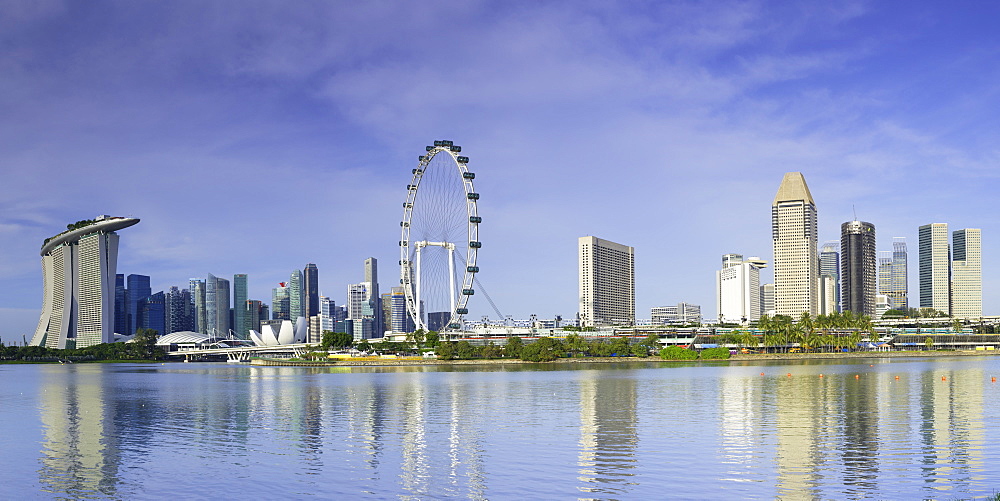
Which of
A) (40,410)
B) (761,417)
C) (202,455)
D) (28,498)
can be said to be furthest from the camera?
(40,410)

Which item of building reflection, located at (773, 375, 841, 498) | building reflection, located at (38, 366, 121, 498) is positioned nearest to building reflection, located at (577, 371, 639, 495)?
building reflection, located at (773, 375, 841, 498)

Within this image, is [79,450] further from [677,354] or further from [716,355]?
[677,354]

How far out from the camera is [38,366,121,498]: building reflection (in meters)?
35.2

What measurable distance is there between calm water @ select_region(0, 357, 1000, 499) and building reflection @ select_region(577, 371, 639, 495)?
4.9 inches

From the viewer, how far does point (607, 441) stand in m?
43.5

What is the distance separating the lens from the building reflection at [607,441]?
32719 millimetres

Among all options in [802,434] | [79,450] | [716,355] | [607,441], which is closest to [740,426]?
[802,434]

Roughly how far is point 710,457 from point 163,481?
72.6 feet

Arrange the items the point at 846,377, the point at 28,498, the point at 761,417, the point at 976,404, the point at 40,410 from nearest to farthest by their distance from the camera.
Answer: the point at 28,498 → the point at 761,417 → the point at 976,404 → the point at 40,410 → the point at 846,377

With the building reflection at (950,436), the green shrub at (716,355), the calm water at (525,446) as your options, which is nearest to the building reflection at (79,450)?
the calm water at (525,446)

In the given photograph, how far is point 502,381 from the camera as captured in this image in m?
101

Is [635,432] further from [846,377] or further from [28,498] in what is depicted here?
[846,377]

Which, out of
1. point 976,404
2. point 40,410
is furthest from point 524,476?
point 40,410

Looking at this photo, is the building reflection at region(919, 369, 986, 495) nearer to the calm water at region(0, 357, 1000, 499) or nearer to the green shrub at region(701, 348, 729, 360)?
the calm water at region(0, 357, 1000, 499)
